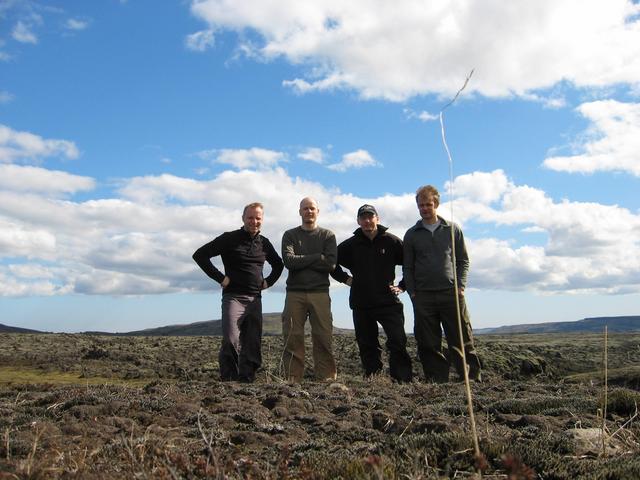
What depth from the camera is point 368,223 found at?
9.12m

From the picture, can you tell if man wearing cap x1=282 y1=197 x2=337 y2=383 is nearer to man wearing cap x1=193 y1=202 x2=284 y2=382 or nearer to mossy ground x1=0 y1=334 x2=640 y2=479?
man wearing cap x1=193 y1=202 x2=284 y2=382

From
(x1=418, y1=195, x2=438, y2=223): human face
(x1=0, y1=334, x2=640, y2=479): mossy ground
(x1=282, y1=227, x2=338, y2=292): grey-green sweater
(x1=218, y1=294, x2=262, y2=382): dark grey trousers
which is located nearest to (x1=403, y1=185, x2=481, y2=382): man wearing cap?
(x1=418, y1=195, x2=438, y2=223): human face

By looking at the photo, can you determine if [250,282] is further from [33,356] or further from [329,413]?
[33,356]

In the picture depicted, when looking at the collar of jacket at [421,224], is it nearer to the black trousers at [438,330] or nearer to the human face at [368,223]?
the human face at [368,223]

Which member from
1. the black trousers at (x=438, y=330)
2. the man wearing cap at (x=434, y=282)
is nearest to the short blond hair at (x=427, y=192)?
the man wearing cap at (x=434, y=282)

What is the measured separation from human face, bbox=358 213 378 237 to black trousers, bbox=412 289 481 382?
1.14 meters

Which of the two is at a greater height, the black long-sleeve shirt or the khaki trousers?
the black long-sleeve shirt

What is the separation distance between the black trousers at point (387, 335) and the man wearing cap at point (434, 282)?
0.91 ft

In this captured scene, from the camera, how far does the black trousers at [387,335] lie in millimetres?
9078

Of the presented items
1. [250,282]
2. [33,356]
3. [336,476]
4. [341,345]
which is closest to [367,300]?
[250,282]

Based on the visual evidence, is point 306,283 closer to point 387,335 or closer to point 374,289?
point 374,289

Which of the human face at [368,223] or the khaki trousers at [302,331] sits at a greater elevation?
the human face at [368,223]

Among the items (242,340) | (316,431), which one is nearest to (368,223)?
(242,340)

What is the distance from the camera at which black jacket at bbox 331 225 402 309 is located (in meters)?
9.10
